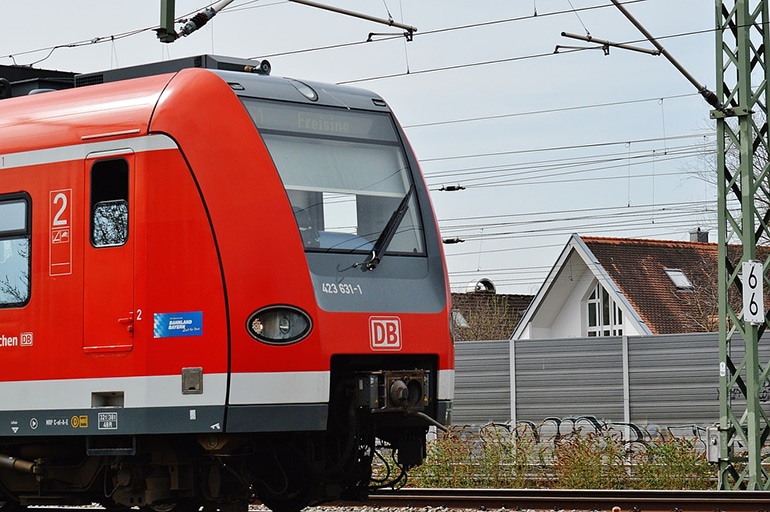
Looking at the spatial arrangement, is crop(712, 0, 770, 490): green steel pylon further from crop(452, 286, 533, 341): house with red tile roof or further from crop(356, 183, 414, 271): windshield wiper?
crop(452, 286, 533, 341): house with red tile roof

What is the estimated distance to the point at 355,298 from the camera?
32.7 feet

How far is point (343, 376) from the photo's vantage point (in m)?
9.93

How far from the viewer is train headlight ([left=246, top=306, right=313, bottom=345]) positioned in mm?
9500

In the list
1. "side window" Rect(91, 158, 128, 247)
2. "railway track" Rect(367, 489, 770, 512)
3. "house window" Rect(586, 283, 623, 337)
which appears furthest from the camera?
"house window" Rect(586, 283, 623, 337)

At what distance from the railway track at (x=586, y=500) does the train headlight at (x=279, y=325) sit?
176 inches

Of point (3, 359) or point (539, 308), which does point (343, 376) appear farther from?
point (539, 308)

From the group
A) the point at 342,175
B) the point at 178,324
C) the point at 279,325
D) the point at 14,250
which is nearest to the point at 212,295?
the point at 178,324

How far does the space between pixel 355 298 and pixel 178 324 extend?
132cm

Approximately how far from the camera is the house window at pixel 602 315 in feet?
139

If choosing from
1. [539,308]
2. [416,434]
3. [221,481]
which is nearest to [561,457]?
[416,434]

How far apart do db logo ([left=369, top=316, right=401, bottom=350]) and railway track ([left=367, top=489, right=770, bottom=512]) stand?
3784mm

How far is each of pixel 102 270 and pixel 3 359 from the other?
127cm

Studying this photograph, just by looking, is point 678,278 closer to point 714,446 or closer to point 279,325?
point 714,446

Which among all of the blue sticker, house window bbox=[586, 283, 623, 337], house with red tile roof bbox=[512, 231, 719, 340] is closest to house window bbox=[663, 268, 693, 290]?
house with red tile roof bbox=[512, 231, 719, 340]
